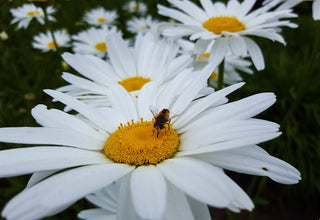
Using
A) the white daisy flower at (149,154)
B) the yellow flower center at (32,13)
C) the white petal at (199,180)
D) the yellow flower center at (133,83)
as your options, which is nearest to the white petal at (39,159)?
the white daisy flower at (149,154)

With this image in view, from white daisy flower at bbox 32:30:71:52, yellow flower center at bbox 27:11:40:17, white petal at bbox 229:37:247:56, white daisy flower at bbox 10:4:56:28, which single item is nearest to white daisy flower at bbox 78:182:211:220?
white petal at bbox 229:37:247:56

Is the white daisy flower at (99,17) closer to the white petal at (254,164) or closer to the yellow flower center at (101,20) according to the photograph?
the yellow flower center at (101,20)

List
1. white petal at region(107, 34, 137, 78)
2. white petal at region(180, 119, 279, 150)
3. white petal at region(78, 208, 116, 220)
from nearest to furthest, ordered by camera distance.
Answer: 1. white petal at region(180, 119, 279, 150)
2. white petal at region(78, 208, 116, 220)
3. white petal at region(107, 34, 137, 78)

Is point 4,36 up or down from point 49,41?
up

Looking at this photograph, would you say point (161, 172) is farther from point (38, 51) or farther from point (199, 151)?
point (38, 51)

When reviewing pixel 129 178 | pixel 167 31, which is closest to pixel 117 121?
pixel 129 178

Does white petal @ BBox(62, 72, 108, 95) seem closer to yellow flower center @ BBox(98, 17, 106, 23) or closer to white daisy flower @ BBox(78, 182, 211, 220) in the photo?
white daisy flower @ BBox(78, 182, 211, 220)

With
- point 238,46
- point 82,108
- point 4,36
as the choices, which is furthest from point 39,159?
point 4,36

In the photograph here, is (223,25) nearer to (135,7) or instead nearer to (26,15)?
(26,15)
